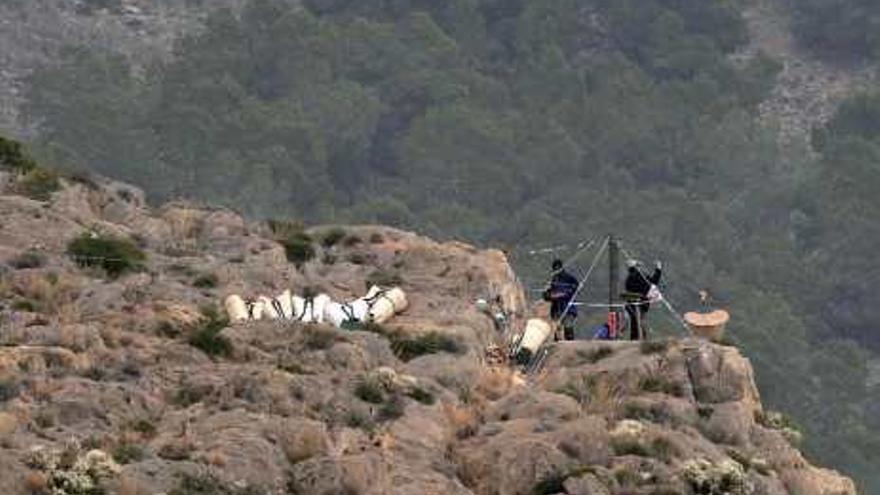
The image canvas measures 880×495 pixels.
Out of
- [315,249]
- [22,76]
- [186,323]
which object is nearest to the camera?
[186,323]

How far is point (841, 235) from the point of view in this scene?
553 feet

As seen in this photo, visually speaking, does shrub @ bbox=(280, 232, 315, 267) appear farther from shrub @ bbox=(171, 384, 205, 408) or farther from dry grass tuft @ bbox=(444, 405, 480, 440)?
shrub @ bbox=(171, 384, 205, 408)

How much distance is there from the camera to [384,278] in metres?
Answer: 53.9

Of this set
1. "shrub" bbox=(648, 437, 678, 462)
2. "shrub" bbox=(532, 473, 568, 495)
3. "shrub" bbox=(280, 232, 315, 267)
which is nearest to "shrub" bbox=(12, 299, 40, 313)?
"shrub" bbox=(280, 232, 315, 267)

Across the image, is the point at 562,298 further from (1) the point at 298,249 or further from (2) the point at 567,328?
(1) the point at 298,249

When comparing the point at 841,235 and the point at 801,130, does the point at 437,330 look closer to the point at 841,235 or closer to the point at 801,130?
the point at 841,235

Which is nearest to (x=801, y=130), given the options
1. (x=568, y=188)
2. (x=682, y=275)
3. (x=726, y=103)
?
(x=726, y=103)

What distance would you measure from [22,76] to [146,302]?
464ft

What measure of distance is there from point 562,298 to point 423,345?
7.25m

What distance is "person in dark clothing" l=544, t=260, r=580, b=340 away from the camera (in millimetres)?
54069

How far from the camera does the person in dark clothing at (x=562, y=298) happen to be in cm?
5407

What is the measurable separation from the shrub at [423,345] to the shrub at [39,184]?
442 inches

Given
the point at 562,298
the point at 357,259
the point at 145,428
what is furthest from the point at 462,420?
the point at 357,259

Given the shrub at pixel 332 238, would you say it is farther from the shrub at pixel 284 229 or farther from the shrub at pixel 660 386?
the shrub at pixel 660 386
